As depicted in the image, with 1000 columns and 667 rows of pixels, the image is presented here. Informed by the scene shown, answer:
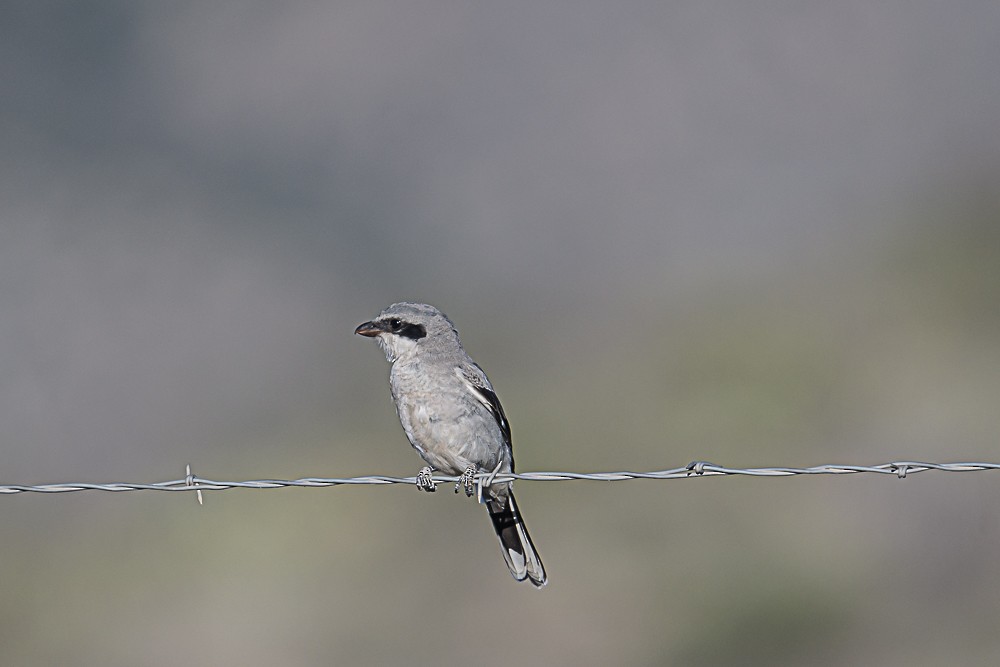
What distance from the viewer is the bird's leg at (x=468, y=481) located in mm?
7363

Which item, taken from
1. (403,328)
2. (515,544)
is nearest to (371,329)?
(403,328)

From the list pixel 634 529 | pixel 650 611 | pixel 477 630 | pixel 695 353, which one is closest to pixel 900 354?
pixel 695 353

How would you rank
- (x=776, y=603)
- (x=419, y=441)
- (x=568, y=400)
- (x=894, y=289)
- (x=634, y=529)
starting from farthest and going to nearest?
Result: 1. (x=894, y=289)
2. (x=568, y=400)
3. (x=634, y=529)
4. (x=776, y=603)
5. (x=419, y=441)

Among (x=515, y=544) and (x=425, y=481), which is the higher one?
(x=425, y=481)

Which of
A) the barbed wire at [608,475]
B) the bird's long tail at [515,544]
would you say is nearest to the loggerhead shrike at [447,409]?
the bird's long tail at [515,544]

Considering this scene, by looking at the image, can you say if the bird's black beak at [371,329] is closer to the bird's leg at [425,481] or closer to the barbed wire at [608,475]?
the bird's leg at [425,481]

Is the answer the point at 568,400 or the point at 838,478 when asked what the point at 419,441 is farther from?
the point at 568,400

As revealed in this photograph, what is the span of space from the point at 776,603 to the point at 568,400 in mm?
7596

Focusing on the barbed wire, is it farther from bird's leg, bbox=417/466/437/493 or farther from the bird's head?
the bird's head

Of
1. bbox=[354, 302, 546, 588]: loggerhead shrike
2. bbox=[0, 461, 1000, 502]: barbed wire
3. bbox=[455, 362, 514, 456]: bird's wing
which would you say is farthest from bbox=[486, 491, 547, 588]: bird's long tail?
bbox=[0, 461, 1000, 502]: barbed wire

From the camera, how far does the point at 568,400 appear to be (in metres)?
19.0

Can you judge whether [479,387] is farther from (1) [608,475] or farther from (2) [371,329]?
(1) [608,475]

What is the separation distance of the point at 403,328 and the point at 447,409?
729mm

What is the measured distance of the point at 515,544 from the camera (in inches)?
322
